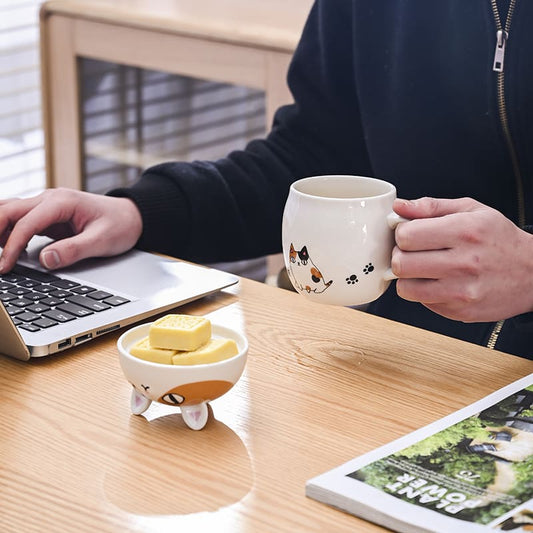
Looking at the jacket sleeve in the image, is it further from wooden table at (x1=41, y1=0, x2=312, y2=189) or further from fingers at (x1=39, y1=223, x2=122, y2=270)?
wooden table at (x1=41, y1=0, x2=312, y2=189)

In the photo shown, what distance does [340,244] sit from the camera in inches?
27.9

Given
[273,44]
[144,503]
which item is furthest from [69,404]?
[273,44]

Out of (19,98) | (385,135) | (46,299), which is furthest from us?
(19,98)

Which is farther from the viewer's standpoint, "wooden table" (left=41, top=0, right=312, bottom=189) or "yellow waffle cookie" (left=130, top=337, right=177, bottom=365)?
"wooden table" (left=41, top=0, right=312, bottom=189)

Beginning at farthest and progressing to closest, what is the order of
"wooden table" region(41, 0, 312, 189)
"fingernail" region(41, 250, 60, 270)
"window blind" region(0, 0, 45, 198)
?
"window blind" region(0, 0, 45, 198)
"wooden table" region(41, 0, 312, 189)
"fingernail" region(41, 250, 60, 270)

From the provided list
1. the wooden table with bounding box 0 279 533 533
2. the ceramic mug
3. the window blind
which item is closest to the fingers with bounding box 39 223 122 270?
the wooden table with bounding box 0 279 533 533

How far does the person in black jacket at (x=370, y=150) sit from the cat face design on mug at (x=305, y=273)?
190 mm

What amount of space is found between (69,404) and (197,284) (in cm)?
25

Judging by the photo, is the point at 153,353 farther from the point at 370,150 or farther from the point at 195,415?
the point at 370,150

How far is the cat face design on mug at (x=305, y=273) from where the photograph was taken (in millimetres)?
727

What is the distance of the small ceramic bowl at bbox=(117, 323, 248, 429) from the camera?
A: 0.61m

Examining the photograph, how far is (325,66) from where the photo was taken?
121 centimetres

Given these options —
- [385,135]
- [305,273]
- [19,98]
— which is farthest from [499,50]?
[19,98]

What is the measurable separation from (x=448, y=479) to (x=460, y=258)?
0.69 feet
